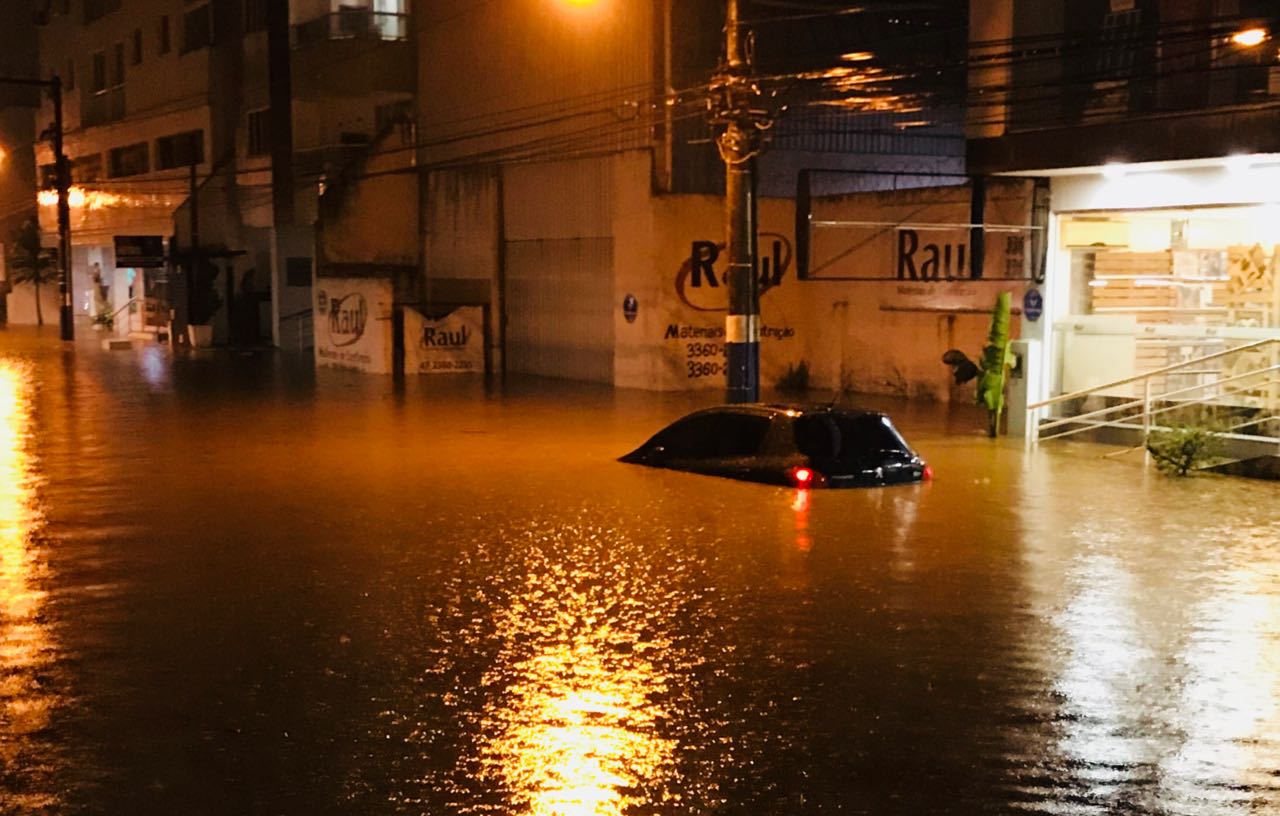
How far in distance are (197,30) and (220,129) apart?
3.93m

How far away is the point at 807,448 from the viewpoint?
16484 millimetres

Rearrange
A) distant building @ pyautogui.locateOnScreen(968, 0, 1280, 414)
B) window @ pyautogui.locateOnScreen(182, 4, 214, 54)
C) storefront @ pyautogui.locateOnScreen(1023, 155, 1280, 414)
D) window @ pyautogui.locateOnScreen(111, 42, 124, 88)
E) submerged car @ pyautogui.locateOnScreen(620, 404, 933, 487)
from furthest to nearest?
window @ pyautogui.locateOnScreen(111, 42, 124, 88) < window @ pyautogui.locateOnScreen(182, 4, 214, 54) < storefront @ pyautogui.locateOnScreen(1023, 155, 1280, 414) < distant building @ pyautogui.locateOnScreen(968, 0, 1280, 414) < submerged car @ pyautogui.locateOnScreen(620, 404, 933, 487)

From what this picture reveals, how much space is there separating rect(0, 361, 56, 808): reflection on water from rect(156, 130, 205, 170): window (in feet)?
103

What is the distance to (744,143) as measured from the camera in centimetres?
1980

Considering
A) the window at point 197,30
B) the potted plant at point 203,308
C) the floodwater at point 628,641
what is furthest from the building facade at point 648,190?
the window at point 197,30

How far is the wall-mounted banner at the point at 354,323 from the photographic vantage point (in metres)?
35.6

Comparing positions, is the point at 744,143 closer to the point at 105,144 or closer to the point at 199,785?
the point at 199,785

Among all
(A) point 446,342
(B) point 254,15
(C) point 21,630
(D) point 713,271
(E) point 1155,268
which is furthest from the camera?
(B) point 254,15

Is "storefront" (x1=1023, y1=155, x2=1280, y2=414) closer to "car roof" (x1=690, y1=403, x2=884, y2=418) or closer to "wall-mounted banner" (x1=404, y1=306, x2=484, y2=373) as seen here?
"car roof" (x1=690, y1=403, x2=884, y2=418)

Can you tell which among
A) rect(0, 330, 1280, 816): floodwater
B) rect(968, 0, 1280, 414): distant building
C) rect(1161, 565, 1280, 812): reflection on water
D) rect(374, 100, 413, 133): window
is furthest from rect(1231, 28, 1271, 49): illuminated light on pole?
rect(374, 100, 413, 133): window

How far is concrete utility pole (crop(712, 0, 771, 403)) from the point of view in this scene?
19.8m

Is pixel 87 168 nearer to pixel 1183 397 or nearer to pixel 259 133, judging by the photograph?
pixel 259 133

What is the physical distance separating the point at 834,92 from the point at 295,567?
19555mm

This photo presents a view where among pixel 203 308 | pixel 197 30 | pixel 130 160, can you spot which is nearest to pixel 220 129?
pixel 197 30
